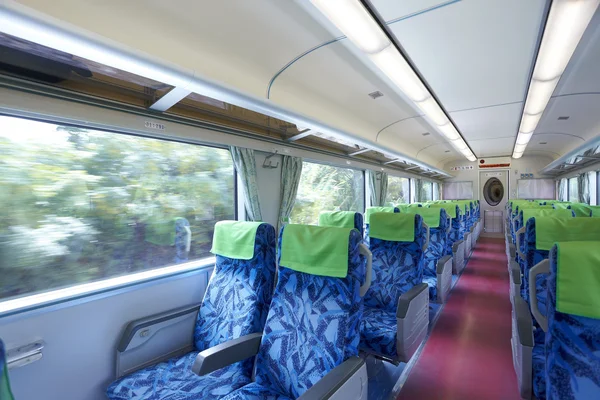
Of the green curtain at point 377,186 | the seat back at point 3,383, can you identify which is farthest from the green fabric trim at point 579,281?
the green curtain at point 377,186

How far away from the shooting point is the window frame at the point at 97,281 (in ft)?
5.64

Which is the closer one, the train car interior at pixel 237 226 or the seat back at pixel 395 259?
the train car interior at pixel 237 226

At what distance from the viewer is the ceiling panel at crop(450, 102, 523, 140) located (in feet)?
13.6

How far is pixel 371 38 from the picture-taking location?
179 cm

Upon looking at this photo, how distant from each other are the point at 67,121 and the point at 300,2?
1795 mm

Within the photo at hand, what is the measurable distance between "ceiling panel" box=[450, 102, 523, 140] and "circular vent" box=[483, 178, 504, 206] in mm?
5135

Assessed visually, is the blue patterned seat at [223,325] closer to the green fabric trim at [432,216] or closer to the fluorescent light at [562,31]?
the fluorescent light at [562,31]

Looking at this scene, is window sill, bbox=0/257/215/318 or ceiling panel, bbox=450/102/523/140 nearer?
window sill, bbox=0/257/215/318

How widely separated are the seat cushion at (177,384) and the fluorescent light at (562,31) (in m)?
2.75

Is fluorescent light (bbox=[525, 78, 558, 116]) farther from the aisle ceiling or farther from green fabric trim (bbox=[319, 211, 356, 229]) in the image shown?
green fabric trim (bbox=[319, 211, 356, 229])

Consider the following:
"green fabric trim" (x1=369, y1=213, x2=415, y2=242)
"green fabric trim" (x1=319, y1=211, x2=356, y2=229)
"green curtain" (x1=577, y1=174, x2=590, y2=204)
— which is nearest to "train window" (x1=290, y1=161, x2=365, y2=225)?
"green fabric trim" (x1=319, y1=211, x2=356, y2=229)

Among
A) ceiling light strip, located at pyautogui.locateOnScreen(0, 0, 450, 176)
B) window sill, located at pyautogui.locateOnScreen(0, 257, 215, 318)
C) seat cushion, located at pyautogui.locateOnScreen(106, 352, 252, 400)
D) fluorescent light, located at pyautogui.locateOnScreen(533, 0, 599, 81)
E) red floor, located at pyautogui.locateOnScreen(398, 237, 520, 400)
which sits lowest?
red floor, located at pyautogui.locateOnScreen(398, 237, 520, 400)

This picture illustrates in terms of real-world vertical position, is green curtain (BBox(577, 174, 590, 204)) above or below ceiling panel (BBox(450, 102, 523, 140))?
below

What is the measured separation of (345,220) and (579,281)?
7.76 ft
